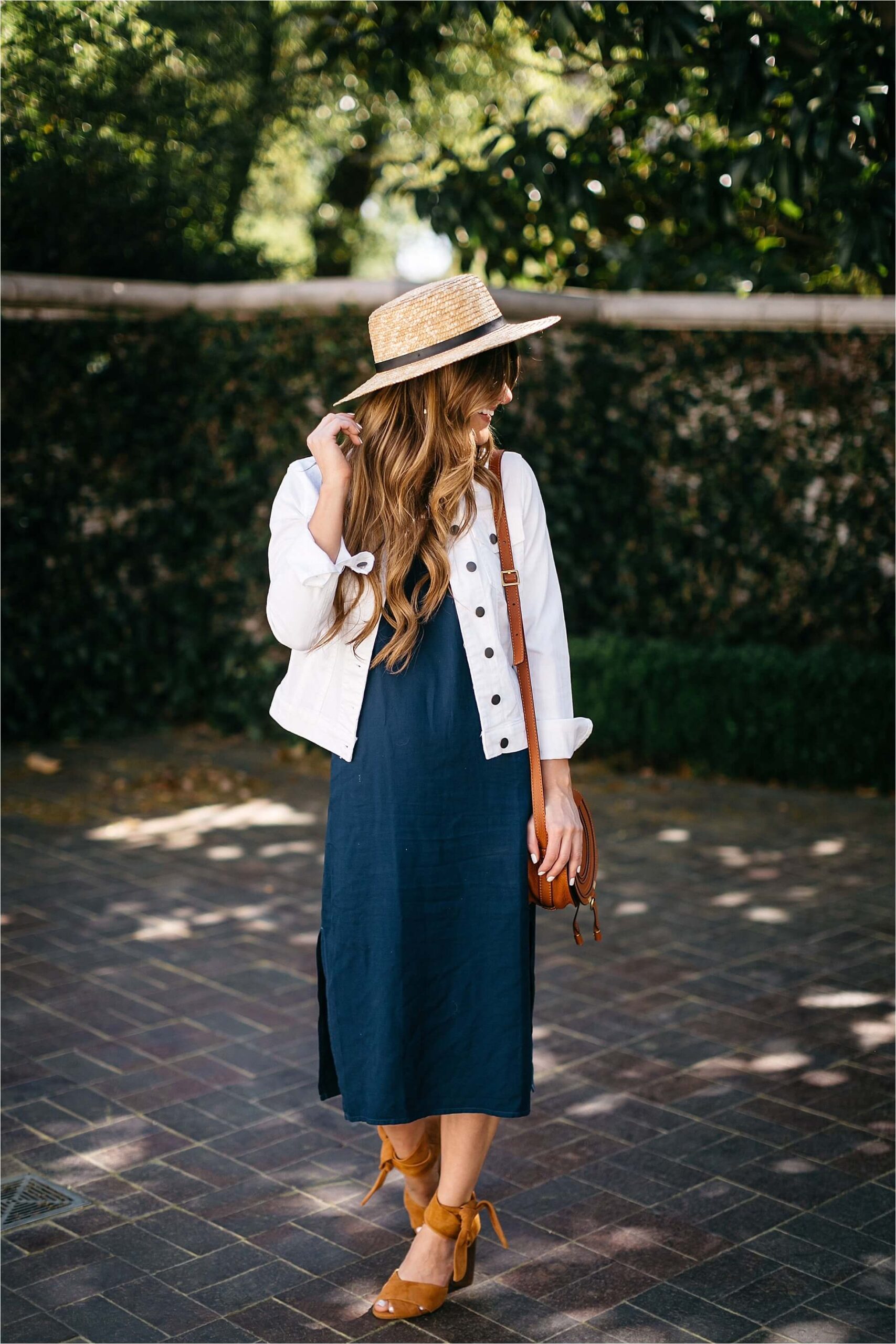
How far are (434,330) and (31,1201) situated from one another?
234 centimetres

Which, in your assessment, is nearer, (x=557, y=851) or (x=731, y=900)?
(x=557, y=851)

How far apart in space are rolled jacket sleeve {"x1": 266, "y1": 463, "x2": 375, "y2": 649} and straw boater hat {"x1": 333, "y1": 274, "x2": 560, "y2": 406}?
0.78 ft

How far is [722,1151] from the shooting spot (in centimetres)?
368

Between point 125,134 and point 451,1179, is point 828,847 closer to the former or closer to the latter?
point 451,1179

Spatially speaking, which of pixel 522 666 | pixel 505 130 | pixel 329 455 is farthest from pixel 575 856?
pixel 505 130

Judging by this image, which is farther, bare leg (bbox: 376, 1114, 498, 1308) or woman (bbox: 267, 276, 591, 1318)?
bare leg (bbox: 376, 1114, 498, 1308)

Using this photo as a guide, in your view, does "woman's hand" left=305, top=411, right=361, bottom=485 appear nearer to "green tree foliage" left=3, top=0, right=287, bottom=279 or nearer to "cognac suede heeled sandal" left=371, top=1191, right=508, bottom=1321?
"cognac suede heeled sandal" left=371, top=1191, right=508, bottom=1321

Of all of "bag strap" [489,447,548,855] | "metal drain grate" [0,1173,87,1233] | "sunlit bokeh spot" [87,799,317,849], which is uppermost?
"bag strap" [489,447,548,855]

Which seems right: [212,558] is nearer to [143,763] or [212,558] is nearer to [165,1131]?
[143,763]

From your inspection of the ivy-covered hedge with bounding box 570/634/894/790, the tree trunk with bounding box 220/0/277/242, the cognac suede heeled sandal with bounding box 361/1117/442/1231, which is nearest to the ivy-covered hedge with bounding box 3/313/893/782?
the ivy-covered hedge with bounding box 570/634/894/790

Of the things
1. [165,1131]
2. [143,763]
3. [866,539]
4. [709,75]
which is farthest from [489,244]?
[165,1131]

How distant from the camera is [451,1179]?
295 cm

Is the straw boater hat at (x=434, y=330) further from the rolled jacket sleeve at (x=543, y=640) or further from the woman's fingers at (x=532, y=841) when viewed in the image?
the woman's fingers at (x=532, y=841)

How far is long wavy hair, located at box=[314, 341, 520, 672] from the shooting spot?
2.75 metres
